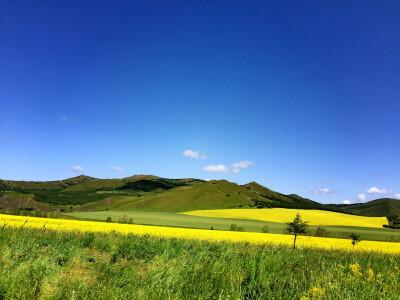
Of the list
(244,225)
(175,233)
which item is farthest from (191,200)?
(175,233)

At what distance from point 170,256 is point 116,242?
10.2ft

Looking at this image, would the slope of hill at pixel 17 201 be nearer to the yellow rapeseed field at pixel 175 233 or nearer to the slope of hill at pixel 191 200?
the slope of hill at pixel 191 200

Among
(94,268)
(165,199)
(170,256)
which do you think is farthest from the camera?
(165,199)

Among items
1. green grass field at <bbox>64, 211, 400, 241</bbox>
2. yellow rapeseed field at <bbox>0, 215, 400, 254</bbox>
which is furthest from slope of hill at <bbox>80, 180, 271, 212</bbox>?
yellow rapeseed field at <bbox>0, 215, 400, 254</bbox>

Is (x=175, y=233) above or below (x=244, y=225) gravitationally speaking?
above

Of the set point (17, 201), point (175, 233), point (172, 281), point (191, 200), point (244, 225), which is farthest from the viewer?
point (17, 201)

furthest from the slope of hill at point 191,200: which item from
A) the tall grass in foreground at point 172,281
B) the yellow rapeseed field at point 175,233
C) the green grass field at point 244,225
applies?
the tall grass in foreground at point 172,281

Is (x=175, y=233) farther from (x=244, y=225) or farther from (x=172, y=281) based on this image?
(x=244, y=225)

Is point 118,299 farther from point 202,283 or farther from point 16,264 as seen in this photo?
point 16,264

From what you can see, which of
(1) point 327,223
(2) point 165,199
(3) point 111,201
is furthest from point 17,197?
(1) point 327,223

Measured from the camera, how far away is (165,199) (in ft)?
447

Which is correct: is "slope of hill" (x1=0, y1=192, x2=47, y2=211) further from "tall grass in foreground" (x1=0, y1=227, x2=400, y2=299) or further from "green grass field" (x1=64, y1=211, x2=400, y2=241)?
"tall grass in foreground" (x1=0, y1=227, x2=400, y2=299)

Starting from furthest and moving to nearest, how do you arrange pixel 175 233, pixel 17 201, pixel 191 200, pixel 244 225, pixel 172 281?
pixel 17 201 → pixel 191 200 → pixel 244 225 → pixel 175 233 → pixel 172 281

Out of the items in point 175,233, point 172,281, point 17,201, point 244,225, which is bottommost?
point 17,201
